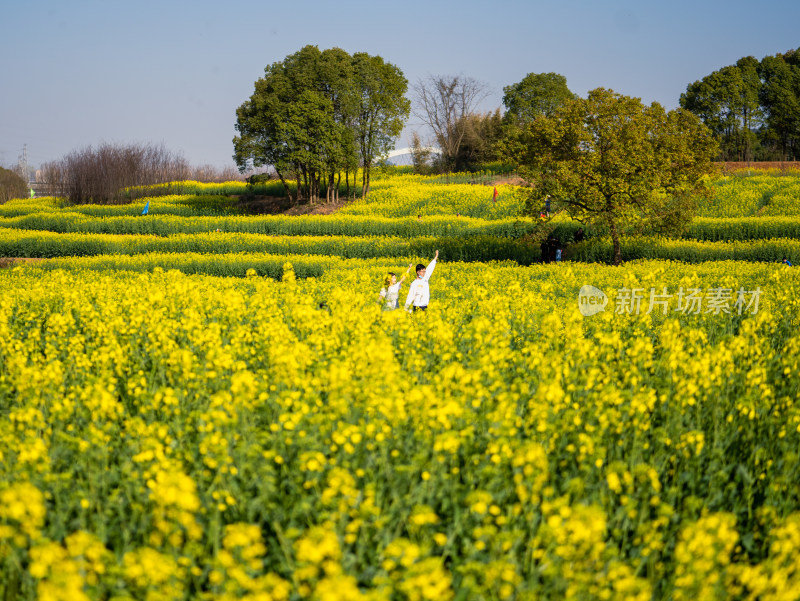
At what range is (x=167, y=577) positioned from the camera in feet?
11.3

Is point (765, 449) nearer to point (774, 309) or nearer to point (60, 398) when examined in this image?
point (60, 398)

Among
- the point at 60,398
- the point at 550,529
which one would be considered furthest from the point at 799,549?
A: the point at 60,398

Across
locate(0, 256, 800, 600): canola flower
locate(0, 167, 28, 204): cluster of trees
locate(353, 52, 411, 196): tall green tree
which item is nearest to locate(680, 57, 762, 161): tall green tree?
locate(353, 52, 411, 196): tall green tree

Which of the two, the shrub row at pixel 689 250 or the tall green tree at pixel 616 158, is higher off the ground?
the tall green tree at pixel 616 158

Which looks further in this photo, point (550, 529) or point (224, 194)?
point (224, 194)

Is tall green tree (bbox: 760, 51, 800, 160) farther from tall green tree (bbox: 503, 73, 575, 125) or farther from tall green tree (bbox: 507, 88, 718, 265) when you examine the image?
tall green tree (bbox: 507, 88, 718, 265)

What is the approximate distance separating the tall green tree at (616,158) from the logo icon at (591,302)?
11.5m

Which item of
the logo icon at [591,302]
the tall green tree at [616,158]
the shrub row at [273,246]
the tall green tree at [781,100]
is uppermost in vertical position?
the tall green tree at [781,100]

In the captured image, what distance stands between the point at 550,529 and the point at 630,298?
10.6 metres

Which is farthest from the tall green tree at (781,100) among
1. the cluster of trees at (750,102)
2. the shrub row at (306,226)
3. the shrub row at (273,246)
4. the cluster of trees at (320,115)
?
the shrub row at (273,246)

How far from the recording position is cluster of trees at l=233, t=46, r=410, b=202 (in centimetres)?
4869

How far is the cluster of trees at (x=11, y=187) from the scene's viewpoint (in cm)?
8328

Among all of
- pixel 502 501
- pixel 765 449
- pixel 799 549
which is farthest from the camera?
pixel 765 449

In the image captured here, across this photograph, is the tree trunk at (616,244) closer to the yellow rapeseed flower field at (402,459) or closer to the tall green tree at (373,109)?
the yellow rapeseed flower field at (402,459)
